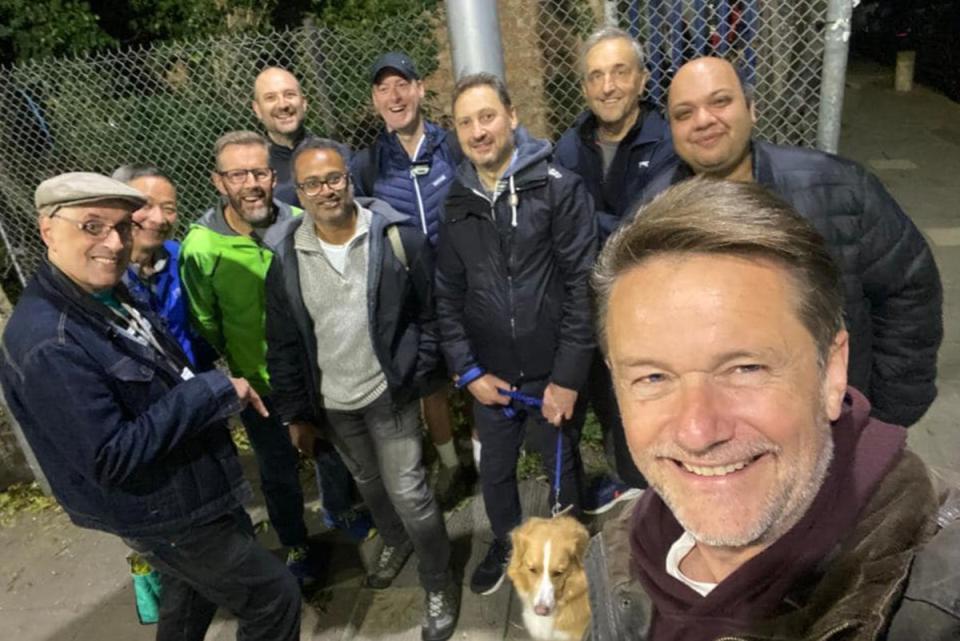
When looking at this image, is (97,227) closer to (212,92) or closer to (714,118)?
(714,118)

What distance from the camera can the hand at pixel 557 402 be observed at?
9.66 feet

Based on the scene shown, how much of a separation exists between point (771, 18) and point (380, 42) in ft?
14.4

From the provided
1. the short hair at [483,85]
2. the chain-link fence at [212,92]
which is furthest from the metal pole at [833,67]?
the chain-link fence at [212,92]

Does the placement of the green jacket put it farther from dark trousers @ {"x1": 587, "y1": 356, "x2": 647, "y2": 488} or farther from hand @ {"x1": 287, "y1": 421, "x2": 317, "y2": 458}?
dark trousers @ {"x1": 587, "y1": 356, "x2": 647, "y2": 488}

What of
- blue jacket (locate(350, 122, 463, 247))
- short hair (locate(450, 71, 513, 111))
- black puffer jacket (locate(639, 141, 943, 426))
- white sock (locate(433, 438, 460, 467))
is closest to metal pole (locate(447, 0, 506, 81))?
blue jacket (locate(350, 122, 463, 247))

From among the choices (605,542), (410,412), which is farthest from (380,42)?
(605,542)

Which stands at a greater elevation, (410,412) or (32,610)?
(410,412)

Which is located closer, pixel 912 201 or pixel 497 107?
pixel 497 107

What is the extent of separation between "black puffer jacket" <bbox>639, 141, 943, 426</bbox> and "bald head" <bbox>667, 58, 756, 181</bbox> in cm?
8

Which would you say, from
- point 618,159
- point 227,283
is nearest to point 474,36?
point 618,159

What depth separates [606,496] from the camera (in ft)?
12.6

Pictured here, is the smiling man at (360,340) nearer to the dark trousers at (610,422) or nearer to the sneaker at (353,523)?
the sneaker at (353,523)

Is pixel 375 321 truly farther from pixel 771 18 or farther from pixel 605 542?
pixel 771 18

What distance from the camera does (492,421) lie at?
3.15 m
